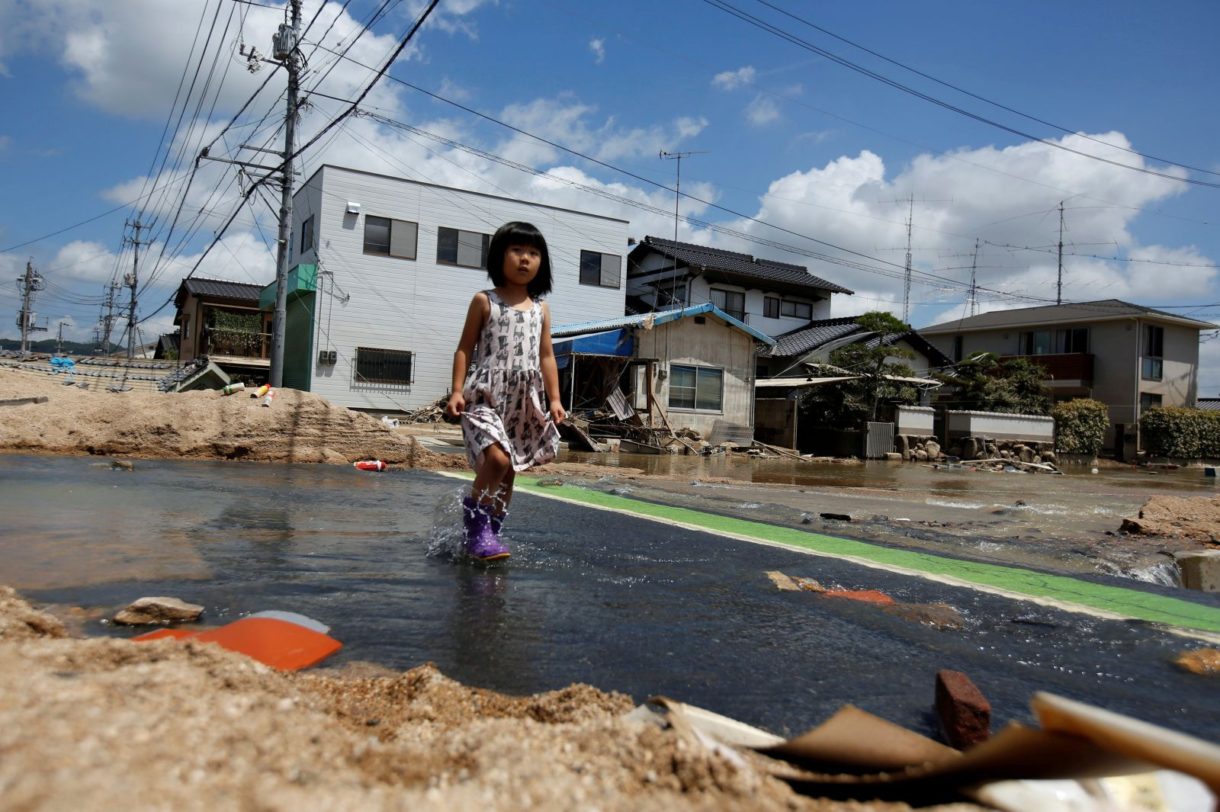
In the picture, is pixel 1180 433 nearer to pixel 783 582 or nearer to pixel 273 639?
pixel 783 582

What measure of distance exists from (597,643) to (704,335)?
21965mm

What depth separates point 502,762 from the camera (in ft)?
3.77

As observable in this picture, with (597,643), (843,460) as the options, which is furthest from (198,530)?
(843,460)

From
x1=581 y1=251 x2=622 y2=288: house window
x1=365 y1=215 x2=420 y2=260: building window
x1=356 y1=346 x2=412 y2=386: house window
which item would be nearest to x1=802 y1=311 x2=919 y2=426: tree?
x1=581 y1=251 x2=622 y2=288: house window

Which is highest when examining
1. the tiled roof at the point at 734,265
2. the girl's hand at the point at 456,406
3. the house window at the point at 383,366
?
the tiled roof at the point at 734,265

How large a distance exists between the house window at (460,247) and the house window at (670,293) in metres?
7.96

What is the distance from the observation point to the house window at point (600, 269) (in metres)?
28.0

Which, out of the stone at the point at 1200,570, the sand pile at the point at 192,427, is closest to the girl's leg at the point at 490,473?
the stone at the point at 1200,570

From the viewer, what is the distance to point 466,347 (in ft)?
11.8

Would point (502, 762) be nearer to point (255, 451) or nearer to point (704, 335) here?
point (255, 451)

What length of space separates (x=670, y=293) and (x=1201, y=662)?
29501 mm

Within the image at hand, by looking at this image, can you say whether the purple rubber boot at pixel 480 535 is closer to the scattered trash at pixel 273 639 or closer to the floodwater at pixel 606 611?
the floodwater at pixel 606 611

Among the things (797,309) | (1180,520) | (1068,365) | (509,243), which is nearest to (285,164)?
(509,243)

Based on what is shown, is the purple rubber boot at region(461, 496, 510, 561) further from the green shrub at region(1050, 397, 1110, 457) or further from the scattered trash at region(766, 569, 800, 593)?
the green shrub at region(1050, 397, 1110, 457)
